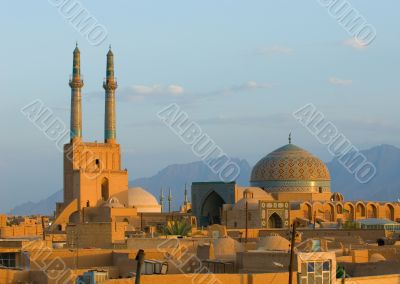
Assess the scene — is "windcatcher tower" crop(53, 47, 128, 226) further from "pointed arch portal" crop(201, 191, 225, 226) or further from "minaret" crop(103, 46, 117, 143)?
"pointed arch portal" crop(201, 191, 225, 226)

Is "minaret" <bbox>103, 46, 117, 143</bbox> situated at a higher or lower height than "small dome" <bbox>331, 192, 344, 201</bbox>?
higher

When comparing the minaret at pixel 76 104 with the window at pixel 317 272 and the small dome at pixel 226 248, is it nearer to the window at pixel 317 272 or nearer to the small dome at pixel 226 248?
the small dome at pixel 226 248

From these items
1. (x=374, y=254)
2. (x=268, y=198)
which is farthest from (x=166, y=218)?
(x=374, y=254)

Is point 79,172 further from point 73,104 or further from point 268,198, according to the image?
point 268,198

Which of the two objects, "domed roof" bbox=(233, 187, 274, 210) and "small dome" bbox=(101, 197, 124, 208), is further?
"small dome" bbox=(101, 197, 124, 208)

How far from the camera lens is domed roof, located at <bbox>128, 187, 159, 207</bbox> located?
55.2m

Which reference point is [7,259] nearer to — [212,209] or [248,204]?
[248,204]

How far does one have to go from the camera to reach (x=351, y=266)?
56.3 ft

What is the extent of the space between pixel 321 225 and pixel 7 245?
24943mm

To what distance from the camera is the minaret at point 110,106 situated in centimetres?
5525

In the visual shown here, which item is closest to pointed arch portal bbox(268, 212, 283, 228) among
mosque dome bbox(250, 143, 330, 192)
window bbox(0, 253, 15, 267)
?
mosque dome bbox(250, 143, 330, 192)

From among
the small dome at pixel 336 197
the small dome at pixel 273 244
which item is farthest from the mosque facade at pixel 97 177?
the small dome at pixel 273 244

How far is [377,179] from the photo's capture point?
177875 mm

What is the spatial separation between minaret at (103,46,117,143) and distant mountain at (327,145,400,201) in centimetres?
10725
